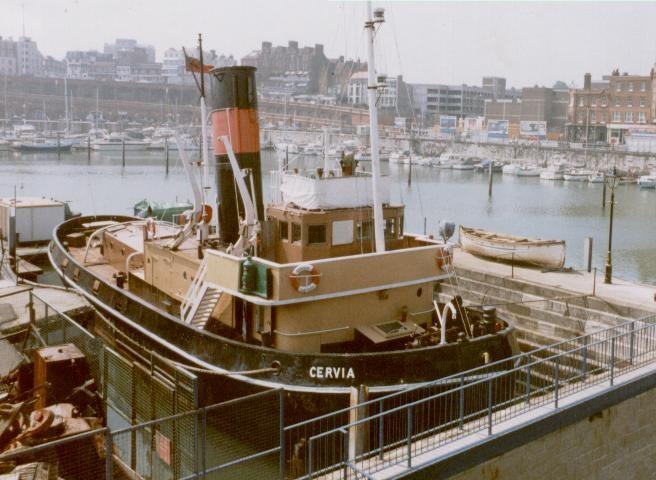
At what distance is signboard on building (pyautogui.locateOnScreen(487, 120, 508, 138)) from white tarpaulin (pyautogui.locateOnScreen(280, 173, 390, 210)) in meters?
141

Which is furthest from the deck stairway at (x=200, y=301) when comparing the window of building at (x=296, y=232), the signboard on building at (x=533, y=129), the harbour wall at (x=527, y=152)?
the signboard on building at (x=533, y=129)

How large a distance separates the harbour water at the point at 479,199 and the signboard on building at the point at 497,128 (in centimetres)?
3947

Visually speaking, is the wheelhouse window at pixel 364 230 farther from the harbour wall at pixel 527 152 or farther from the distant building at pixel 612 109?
the distant building at pixel 612 109

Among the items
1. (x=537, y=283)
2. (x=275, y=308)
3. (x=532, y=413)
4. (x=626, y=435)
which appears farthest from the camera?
(x=537, y=283)

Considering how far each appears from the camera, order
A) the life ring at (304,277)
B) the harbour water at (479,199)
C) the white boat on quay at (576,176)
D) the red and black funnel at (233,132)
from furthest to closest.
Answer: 1. the white boat on quay at (576,176)
2. the harbour water at (479,199)
3. the red and black funnel at (233,132)
4. the life ring at (304,277)

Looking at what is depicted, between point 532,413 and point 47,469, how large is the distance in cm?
761

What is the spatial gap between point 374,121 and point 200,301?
5.50m

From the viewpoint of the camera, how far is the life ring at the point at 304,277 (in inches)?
572

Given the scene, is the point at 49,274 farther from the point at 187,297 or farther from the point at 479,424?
the point at 479,424

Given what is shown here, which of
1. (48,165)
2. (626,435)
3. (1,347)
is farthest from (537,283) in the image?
(48,165)

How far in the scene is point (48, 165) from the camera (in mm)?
109000

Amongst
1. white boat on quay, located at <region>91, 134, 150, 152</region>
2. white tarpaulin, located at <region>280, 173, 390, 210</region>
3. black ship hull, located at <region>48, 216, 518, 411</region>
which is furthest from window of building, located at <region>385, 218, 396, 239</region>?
white boat on quay, located at <region>91, 134, 150, 152</region>

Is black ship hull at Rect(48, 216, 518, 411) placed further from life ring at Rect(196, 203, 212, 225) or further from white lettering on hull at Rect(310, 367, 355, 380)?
life ring at Rect(196, 203, 212, 225)

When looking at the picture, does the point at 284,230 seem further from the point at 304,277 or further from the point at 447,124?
the point at 447,124
